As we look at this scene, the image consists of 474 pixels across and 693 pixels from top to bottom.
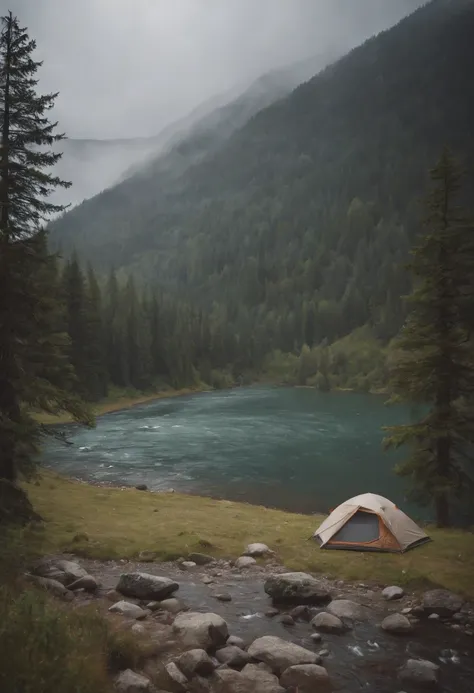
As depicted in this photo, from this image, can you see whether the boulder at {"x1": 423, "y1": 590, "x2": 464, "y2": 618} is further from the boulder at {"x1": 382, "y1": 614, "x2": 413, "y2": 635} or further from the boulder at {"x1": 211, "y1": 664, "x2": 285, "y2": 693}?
the boulder at {"x1": 211, "y1": 664, "x2": 285, "y2": 693}

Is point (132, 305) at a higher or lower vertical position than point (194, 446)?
higher

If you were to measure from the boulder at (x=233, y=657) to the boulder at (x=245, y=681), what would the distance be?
1.09 feet

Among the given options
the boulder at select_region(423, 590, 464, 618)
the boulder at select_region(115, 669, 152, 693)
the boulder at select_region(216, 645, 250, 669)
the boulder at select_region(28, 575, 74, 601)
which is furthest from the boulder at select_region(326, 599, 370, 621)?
the boulder at select_region(28, 575, 74, 601)

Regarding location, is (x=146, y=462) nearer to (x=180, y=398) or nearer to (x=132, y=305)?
(x=180, y=398)

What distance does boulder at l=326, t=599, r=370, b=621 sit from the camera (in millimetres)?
12836

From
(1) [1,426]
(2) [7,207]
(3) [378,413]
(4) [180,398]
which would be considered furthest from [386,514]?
(4) [180,398]

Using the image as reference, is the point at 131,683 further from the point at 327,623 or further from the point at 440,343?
the point at 440,343

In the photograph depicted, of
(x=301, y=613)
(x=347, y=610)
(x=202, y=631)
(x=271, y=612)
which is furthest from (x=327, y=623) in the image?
(x=202, y=631)

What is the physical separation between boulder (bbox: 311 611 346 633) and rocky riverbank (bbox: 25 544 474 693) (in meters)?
0.03

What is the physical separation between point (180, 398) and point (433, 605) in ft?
347

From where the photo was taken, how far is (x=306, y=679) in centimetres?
951

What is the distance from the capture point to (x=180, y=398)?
11725 cm

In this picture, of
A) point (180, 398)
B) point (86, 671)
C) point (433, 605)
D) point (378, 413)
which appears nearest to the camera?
point (86, 671)

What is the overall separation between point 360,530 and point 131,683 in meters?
13.1
